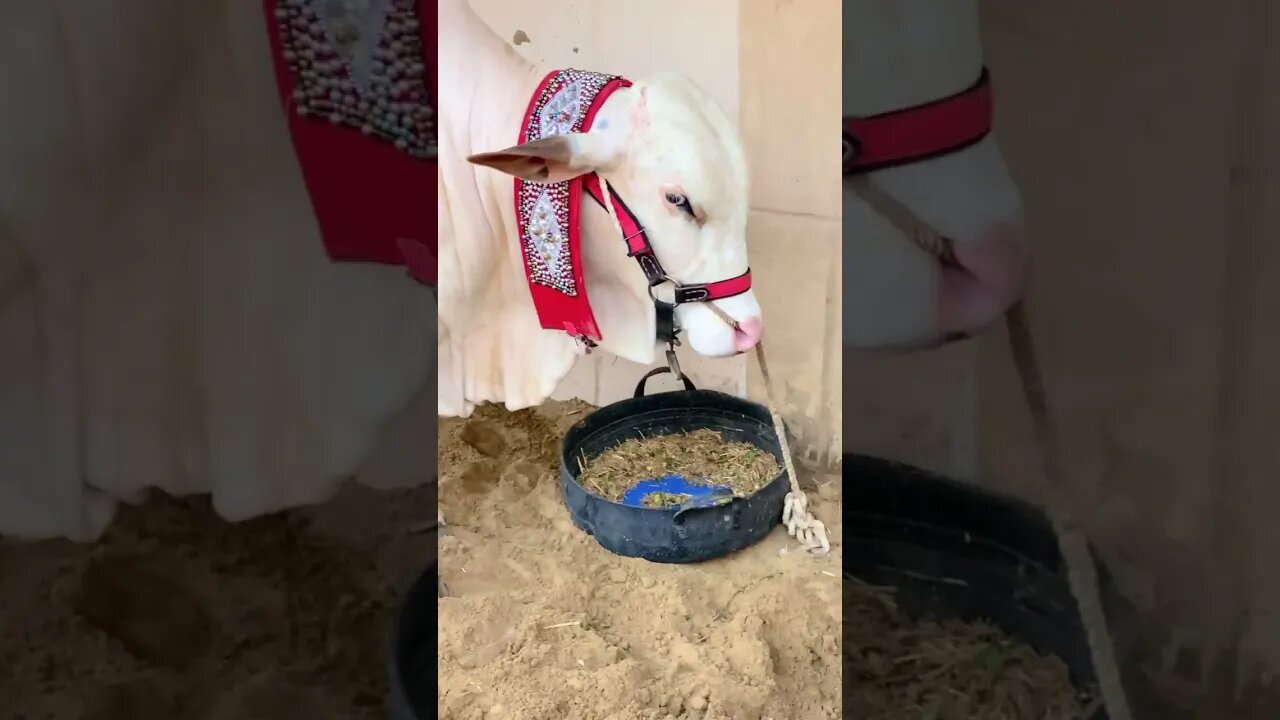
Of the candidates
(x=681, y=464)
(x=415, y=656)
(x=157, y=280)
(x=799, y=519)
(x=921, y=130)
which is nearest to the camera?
(x=157, y=280)

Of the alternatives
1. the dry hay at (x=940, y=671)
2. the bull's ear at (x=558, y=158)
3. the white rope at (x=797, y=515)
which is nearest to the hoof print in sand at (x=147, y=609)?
the dry hay at (x=940, y=671)

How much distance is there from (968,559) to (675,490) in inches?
32.1

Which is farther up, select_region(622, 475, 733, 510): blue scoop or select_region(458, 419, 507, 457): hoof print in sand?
select_region(458, 419, 507, 457): hoof print in sand

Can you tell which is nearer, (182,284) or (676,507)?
(182,284)

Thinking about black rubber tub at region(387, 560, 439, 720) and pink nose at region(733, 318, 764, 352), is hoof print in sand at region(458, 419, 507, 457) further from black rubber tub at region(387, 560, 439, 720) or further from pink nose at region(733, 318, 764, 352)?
black rubber tub at region(387, 560, 439, 720)

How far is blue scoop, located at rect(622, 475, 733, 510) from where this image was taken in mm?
1510

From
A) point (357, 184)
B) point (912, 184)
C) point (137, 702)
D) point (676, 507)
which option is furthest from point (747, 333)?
point (137, 702)

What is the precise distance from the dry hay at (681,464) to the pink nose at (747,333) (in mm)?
233

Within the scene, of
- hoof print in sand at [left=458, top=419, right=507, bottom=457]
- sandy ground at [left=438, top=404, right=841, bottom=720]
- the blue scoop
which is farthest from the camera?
hoof print in sand at [left=458, top=419, right=507, bottom=457]

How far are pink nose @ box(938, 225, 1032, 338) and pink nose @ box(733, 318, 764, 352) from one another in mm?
717

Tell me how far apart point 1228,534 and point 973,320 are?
232 mm

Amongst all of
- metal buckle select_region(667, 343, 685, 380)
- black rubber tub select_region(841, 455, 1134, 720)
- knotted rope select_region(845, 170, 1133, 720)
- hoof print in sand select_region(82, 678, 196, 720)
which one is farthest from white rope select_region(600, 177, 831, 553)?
hoof print in sand select_region(82, 678, 196, 720)

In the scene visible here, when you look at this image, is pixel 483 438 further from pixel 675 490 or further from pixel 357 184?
pixel 357 184

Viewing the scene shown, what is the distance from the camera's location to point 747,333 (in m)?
1.44
